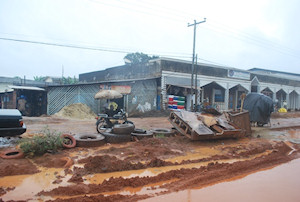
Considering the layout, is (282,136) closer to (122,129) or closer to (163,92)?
(122,129)

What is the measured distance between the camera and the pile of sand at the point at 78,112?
19312 mm

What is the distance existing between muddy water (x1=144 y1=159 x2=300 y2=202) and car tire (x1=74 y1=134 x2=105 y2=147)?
13.1 ft

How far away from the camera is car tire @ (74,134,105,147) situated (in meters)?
7.29

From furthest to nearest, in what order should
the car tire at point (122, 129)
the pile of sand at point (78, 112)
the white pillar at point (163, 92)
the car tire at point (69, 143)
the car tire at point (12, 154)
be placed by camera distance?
the white pillar at point (163, 92), the pile of sand at point (78, 112), the car tire at point (122, 129), the car tire at point (69, 143), the car tire at point (12, 154)

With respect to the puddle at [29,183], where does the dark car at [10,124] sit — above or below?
above

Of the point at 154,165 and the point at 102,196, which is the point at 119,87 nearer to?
the point at 154,165

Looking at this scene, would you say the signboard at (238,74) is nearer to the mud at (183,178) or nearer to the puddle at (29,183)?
the mud at (183,178)

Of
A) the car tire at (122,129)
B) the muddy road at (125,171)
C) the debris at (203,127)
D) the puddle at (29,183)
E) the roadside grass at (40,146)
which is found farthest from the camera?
the debris at (203,127)

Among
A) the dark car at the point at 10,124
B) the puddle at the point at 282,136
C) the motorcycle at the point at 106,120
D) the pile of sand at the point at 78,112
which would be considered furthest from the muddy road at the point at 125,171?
the pile of sand at the point at 78,112

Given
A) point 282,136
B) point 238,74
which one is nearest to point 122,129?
point 282,136

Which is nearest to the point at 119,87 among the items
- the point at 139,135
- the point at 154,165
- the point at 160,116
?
the point at 160,116

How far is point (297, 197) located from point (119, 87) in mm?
16940

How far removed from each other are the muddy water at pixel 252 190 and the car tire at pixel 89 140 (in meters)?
3.99

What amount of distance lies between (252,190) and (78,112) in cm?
1704
